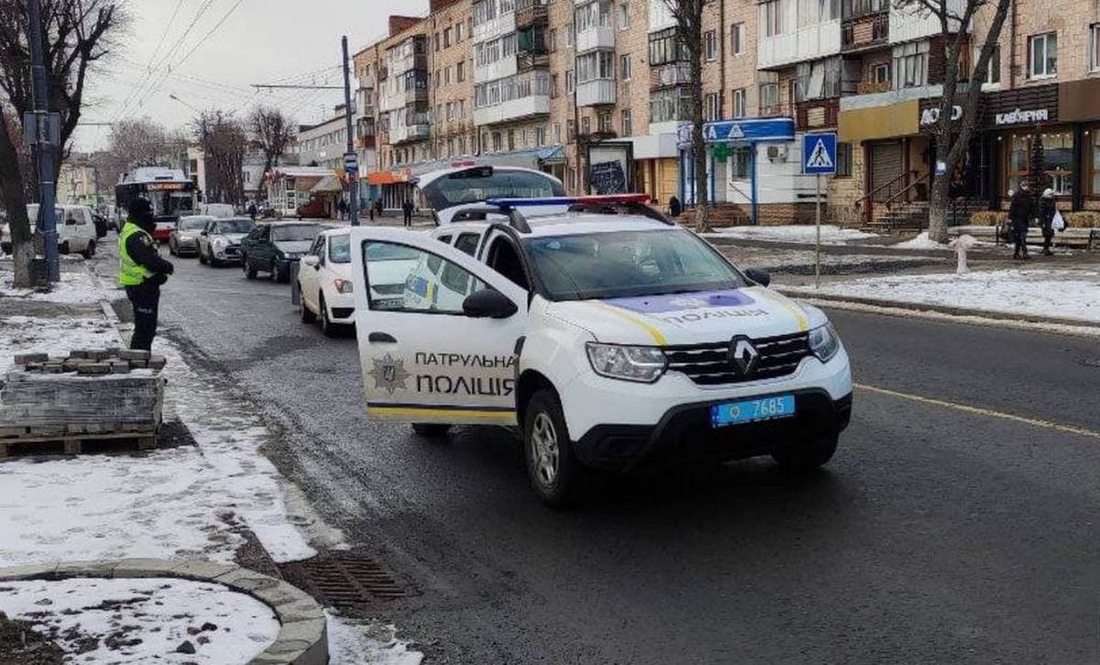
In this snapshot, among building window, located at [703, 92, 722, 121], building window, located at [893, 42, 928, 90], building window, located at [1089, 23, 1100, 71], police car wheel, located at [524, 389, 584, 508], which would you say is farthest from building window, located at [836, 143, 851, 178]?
police car wheel, located at [524, 389, 584, 508]

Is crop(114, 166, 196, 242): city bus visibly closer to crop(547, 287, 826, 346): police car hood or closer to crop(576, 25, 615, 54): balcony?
crop(576, 25, 615, 54): balcony

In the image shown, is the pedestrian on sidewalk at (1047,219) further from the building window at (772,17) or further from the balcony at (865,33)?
the building window at (772,17)

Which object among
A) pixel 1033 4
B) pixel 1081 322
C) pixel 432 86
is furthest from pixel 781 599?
pixel 432 86

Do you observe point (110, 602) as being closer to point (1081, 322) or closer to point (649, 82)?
point (1081, 322)

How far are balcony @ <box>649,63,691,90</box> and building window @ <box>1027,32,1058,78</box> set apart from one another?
20767 millimetres

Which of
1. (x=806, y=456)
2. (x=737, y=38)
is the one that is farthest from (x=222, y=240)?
(x=806, y=456)

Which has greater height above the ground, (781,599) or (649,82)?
(649,82)

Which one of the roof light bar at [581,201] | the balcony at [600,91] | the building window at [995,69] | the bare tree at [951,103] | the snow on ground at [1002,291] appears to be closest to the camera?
the roof light bar at [581,201]

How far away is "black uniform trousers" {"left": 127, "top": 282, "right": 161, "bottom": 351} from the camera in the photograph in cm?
1177

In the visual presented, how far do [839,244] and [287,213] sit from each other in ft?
171

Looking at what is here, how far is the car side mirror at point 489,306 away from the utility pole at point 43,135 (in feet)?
60.1

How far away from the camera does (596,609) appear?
514 centimetres

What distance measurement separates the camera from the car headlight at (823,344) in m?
6.63

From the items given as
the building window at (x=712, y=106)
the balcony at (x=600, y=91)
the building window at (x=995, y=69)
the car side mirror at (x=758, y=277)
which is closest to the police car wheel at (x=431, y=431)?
the car side mirror at (x=758, y=277)
